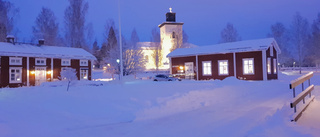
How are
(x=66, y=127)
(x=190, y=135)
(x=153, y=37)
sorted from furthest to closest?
1. (x=153, y=37)
2. (x=66, y=127)
3. (x=190, y=135)

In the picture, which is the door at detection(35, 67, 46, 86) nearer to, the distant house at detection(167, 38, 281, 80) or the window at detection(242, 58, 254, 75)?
the distant house at detection(167, 38, 281, 80)

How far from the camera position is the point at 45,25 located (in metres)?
49.6

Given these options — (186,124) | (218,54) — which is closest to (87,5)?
(218,54)

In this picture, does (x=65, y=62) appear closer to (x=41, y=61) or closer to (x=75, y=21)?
(x=41, y=61)

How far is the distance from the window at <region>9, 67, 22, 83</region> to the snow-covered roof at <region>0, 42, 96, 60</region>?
1728 millimetres

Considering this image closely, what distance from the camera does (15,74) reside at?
26.4 m

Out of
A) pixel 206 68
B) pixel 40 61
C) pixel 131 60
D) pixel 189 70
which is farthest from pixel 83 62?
pixel 206 68

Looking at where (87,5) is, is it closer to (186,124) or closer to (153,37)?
(153,37)

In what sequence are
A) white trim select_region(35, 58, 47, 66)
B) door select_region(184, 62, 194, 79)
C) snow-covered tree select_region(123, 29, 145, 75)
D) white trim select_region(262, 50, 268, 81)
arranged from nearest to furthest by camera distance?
white trim select_region(262, 50, 268, 81), white trim select_region(35, 58, 47, 66), door select_region(184, 62, 194, 79), snow-covered tree select_region(123, 29, 145, 75)

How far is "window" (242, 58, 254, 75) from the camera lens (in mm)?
27595

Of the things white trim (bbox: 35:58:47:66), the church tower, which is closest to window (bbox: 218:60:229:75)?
white trim (bbox: 35:58:47:66)

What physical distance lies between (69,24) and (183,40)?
2875cm

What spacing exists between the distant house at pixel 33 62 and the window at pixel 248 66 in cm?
2121

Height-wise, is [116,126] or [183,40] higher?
[183,40]
